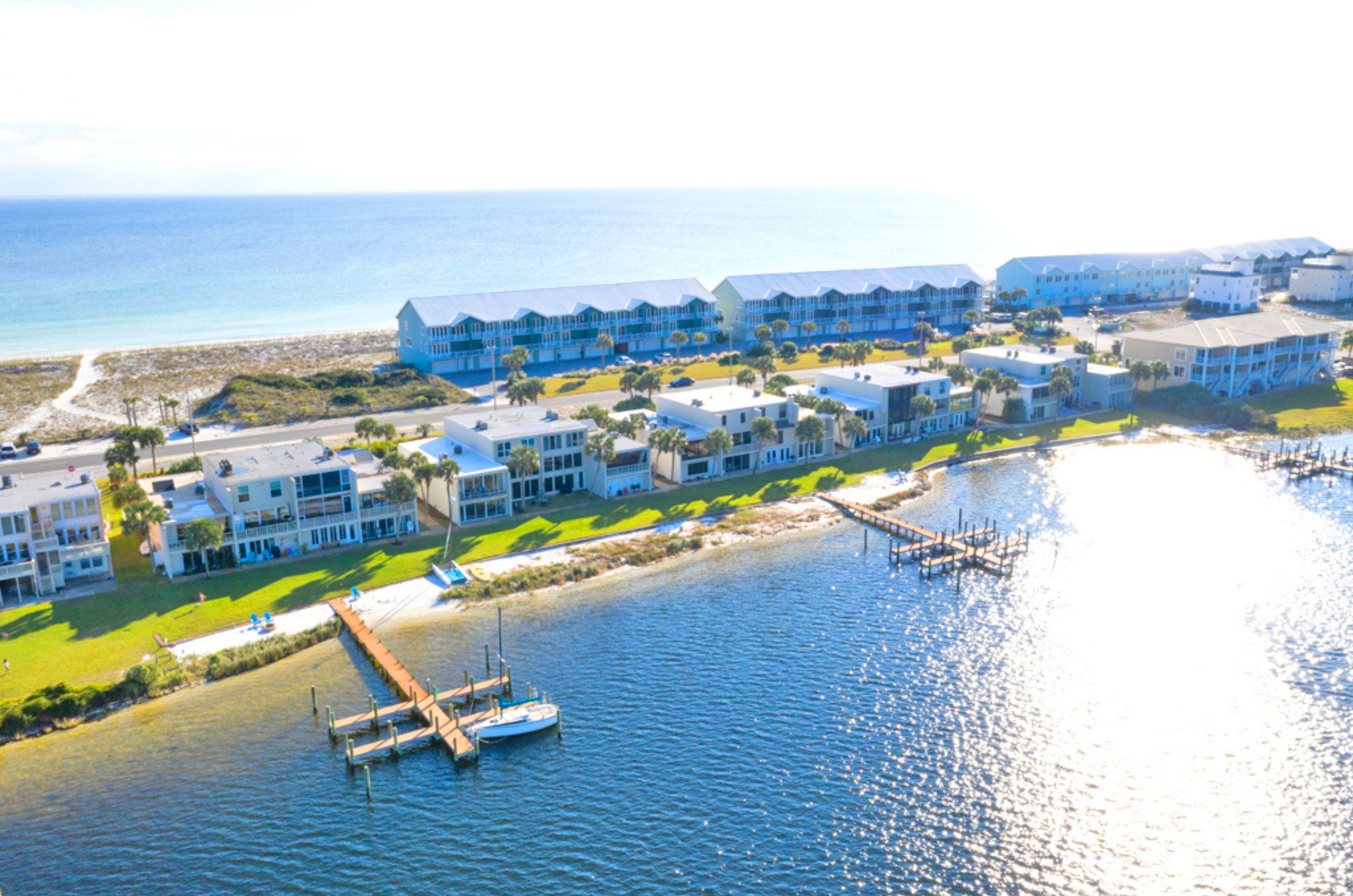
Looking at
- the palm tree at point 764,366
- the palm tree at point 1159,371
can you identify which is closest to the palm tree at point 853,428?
the palm tree at point 764,366

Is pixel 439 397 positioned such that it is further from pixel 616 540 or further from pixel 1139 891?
pixel 1139 891

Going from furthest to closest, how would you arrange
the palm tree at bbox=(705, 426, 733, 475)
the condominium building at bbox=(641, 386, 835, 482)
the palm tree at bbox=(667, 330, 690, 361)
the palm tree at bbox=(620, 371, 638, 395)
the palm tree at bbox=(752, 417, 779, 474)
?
the palm tree at bbox=(667, 330, 690, 361), the palm tree at bbox=(620, 371, 638, 395), the palm tree at bbox=(752, 417, 779, 474), the condominium building at bbox=(641, 386, 835, 482), the palm tree at bbox=(705, 426, 733, 475)

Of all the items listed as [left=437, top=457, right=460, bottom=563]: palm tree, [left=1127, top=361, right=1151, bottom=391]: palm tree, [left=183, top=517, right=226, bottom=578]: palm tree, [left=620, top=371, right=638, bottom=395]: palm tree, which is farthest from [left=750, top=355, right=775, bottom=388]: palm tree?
[left=183, top=517, right=226, bottom=578]: palm tree

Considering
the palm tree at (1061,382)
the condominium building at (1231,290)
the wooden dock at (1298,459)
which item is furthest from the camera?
the condominium building at (1231,290)

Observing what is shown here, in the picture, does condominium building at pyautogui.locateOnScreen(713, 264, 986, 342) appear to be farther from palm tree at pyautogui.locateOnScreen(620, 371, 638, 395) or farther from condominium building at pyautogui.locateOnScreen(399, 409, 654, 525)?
condominium building at pyautogui.locateOnScreen(399, 409, 654, 525)

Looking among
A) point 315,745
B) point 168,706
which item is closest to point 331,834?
point 315,745

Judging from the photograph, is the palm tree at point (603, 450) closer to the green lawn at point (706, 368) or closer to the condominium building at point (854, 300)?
the green lawn at point (706, 368)

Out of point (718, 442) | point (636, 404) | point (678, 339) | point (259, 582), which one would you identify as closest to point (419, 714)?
point (259, 582)

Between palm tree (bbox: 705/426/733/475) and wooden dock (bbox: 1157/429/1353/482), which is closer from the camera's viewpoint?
palm tree (bbox: 705/426/733/475)

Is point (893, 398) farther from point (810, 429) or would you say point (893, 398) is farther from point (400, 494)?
point (400, 494)
